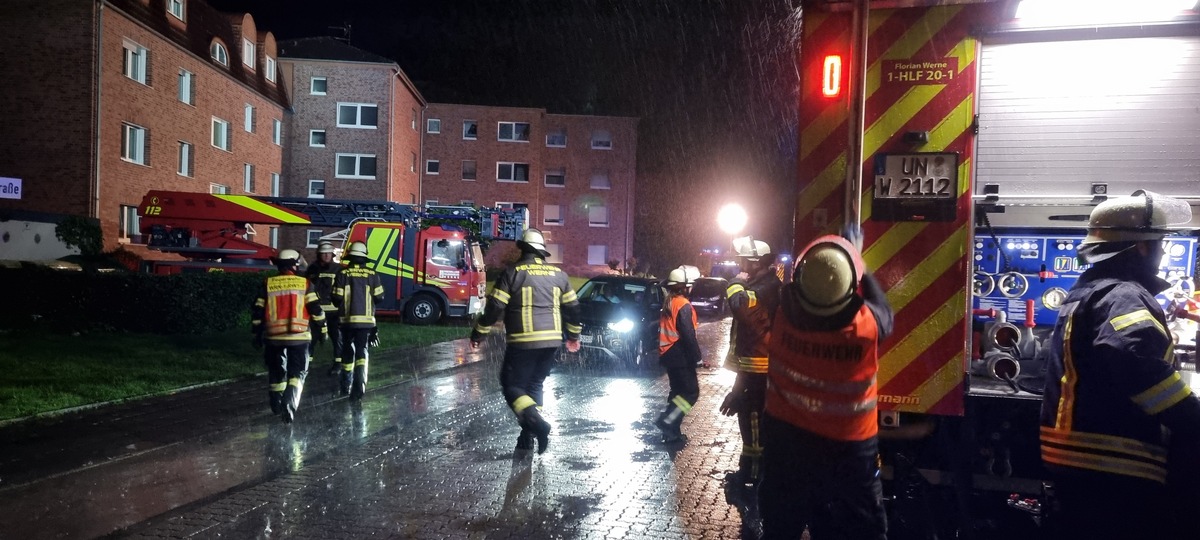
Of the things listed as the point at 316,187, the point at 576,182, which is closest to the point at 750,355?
the point at 316,187

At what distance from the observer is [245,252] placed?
2052 cm

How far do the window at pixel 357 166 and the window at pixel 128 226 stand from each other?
42.7 ft

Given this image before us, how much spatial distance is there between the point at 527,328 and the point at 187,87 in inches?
1055

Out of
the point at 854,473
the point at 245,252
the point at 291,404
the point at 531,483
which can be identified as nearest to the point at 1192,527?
the point at 854,473

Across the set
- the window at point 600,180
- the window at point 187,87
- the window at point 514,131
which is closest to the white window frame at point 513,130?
the window at point 514,131

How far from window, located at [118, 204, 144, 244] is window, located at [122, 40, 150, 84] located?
13.0 feet

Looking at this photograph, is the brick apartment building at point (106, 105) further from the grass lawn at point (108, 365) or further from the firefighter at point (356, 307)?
the firefighter at point (356, 307)

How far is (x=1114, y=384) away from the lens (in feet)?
10.4

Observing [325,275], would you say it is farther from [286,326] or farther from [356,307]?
[286,326]

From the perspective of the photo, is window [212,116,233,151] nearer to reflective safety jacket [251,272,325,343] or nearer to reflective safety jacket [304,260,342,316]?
reflective safety jacket [304,260,342,316]

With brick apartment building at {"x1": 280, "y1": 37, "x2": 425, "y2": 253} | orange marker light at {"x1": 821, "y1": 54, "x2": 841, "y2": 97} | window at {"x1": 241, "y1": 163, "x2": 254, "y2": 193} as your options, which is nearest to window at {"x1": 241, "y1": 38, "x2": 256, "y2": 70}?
brick apartment building at {"x1": 280, "y1": 37, "x2": 425, "y2": 253}

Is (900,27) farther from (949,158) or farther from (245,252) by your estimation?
(245,252)

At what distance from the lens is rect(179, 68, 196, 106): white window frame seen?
29.0 m

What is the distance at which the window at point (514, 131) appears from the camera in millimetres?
49969
